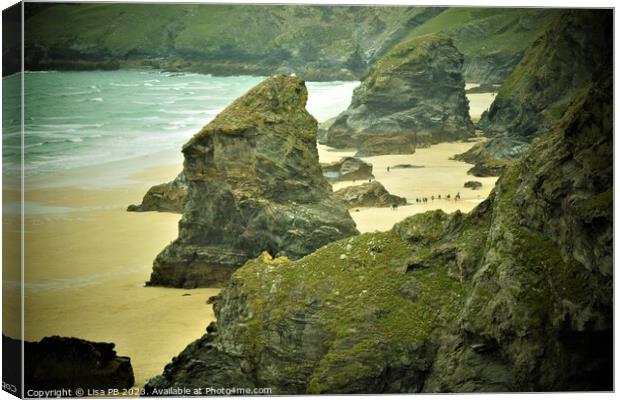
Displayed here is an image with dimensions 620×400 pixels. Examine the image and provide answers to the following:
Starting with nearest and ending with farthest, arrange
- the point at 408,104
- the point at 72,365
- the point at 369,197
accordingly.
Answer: the point at 72,365
the point at 369,197
the point at 408,104

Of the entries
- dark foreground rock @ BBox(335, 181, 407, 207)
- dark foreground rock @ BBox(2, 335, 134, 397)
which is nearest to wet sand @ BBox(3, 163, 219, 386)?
dark foreground rock @ BBox(2, 335, 134, 397)

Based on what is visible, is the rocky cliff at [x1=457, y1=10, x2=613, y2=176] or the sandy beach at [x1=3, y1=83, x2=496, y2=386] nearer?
the sandy beach at [x1=3, y1=83, x2=496, y2=386]

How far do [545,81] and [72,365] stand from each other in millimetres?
6966

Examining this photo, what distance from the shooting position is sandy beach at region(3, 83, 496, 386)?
709 inches

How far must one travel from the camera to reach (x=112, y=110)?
19266 mm

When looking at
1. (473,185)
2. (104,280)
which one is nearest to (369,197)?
(473,185)

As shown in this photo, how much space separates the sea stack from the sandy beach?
0.79 feet

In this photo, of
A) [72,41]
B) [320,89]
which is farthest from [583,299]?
[72,41]

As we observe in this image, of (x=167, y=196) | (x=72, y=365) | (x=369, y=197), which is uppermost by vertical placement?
(x=369, y=197)

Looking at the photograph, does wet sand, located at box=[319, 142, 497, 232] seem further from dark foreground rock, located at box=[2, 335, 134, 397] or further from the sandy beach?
dark foreground rock, located at box=[2, 335, 134, 397]

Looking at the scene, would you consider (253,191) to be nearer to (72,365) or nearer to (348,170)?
(348,170)

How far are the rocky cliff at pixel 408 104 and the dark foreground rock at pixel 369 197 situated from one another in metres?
0.67

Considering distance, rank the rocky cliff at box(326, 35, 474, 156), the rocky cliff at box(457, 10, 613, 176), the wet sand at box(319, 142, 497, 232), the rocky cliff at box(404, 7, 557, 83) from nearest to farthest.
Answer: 1. the rocky cliff at box(457, 10, 613, 176)
2. the rocky cliff at box(404, 7, 557, 83)
3. the wet sand at box(319, 142, 497, 232)
4. the rocky cliff at box(326, 35, 474, 156)

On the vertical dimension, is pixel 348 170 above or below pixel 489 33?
below
